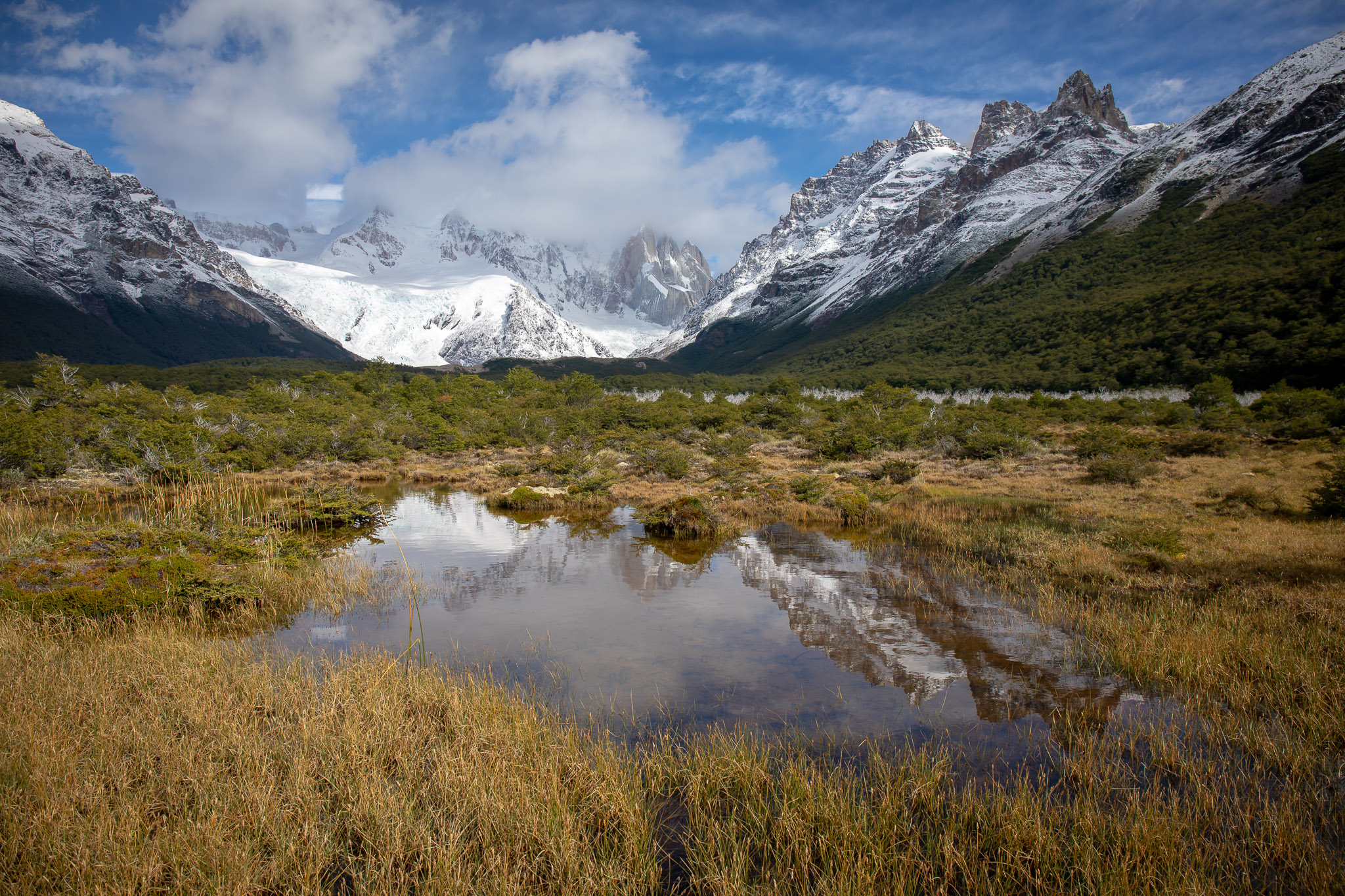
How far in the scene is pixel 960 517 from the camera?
55.1ft

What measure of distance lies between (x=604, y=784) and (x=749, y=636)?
4729mm

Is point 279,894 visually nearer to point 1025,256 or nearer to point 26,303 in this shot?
point 1025,256

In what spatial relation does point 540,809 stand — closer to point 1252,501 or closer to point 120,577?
point 120,577

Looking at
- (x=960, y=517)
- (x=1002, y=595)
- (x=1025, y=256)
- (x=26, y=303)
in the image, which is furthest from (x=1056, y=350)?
(x=26, y=303)

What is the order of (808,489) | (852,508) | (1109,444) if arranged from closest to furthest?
(852,508), (808,489), (1109,444)

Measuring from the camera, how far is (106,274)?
149750 mm

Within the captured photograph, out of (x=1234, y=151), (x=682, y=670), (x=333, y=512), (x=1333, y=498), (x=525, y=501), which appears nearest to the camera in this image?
(x=682, y=670)

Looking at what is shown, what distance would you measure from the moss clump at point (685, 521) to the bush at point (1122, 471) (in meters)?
15.6

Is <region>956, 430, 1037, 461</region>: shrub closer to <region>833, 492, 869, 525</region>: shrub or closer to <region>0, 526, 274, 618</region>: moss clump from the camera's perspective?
<region>833, 492, 869, 525</region>: shrub

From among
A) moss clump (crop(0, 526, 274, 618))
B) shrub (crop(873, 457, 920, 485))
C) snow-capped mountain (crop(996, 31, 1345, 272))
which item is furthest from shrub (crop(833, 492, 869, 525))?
snow-capped mountain (crop(996, 31, 1345, 272))

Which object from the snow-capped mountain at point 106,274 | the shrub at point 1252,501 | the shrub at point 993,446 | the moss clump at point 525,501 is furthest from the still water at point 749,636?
the snow-capped mountain at point 106,274

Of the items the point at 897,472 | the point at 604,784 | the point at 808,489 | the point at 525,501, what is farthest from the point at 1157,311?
the point at 604,784

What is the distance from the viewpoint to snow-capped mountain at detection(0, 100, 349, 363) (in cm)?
11950

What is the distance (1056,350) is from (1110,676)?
8731 centimetres
